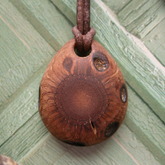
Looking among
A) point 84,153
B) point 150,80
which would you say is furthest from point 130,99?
point 84,153

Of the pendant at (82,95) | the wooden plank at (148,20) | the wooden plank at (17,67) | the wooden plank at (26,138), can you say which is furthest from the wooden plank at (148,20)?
the wooden plank at (26,138)

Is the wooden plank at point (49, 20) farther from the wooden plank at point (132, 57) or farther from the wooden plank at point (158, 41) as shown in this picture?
the wooden plank at point (158, 41)

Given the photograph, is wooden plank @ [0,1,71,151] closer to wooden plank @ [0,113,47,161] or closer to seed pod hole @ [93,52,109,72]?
wooden plank @ [0,113,47,161]

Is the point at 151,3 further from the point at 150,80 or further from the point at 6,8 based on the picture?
the point at 6,8

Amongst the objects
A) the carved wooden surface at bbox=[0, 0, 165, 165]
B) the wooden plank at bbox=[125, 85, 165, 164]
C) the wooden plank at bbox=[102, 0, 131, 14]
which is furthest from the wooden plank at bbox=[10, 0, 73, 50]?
the wooden plank at bbox=[125, 85, 165, 164]

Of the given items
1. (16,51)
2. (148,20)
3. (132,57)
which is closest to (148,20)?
(148,20)

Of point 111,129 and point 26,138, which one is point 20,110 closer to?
point 26,138
